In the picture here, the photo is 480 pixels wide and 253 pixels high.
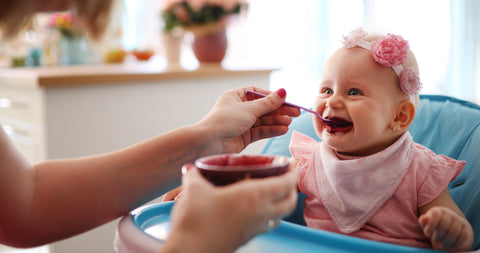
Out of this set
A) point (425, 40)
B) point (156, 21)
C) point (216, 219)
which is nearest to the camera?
point (216, 219)

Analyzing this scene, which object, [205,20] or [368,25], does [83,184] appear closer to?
[205,20]

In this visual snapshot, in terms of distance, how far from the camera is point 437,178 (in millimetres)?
1020

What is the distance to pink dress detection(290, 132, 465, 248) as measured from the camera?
103 centimetres

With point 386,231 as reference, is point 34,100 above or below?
above

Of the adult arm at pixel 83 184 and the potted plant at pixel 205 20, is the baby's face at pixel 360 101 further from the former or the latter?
the potted plant at pixel 205 20

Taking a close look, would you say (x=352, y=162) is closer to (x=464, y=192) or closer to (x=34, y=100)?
(x=464, y=192)

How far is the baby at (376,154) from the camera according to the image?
3.37ft

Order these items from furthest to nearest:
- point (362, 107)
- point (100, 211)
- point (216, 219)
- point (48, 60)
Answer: point (48, 60), point (362, 107), point (100, 211), point (216, 219)

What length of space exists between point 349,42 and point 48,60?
→ 2.58 metres

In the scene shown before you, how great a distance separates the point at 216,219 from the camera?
0.57 meters

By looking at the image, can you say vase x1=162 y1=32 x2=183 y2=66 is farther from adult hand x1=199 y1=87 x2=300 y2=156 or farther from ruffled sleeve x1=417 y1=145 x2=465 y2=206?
ruffled sleeve x1=417 y1=145 x2=465 y2=206

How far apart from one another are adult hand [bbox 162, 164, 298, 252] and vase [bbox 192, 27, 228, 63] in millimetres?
2004

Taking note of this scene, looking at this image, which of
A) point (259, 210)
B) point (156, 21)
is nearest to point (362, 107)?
point (259, 210)

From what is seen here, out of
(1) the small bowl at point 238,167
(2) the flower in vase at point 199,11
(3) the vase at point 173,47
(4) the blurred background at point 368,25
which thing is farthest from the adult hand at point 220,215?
(4) the blurred background at point 368,25
